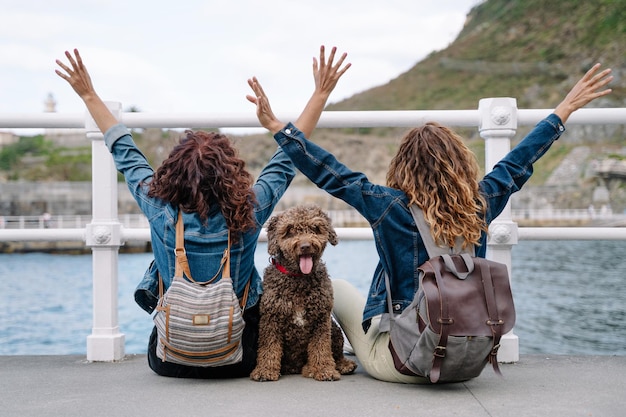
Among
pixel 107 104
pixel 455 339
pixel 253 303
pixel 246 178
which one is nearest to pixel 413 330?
pixel 455 339

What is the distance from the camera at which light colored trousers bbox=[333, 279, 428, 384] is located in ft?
8.35

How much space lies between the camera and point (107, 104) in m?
3.17

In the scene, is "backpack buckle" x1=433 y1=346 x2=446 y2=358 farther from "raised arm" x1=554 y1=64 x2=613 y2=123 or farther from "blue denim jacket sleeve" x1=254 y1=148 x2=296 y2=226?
"raised arm" x1=554 y1=64 x2=613 y2=123

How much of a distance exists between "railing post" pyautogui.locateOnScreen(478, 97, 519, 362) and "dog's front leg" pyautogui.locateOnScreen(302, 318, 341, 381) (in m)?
0.91

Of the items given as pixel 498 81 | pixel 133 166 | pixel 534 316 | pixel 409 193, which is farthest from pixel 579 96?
pixel 498 81

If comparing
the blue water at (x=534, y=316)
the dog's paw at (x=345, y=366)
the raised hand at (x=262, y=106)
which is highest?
the raised hand at (x=262, y=106)

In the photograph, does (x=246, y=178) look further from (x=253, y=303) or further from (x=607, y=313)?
(x=607, y=313)

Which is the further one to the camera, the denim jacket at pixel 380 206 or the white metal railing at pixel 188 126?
the white metal railing at pixel 188 126

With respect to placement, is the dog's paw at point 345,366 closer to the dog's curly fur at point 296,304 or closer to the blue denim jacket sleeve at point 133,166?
the dog's curly fur at point 296,304

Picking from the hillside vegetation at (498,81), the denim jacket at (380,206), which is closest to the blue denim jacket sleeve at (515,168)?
the denim jacket at (380,206)

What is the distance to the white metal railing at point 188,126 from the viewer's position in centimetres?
309

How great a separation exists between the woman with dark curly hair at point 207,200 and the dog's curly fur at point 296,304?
77 millimetres

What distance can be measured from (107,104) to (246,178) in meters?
1.04

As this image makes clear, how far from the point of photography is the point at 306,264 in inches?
99.7
